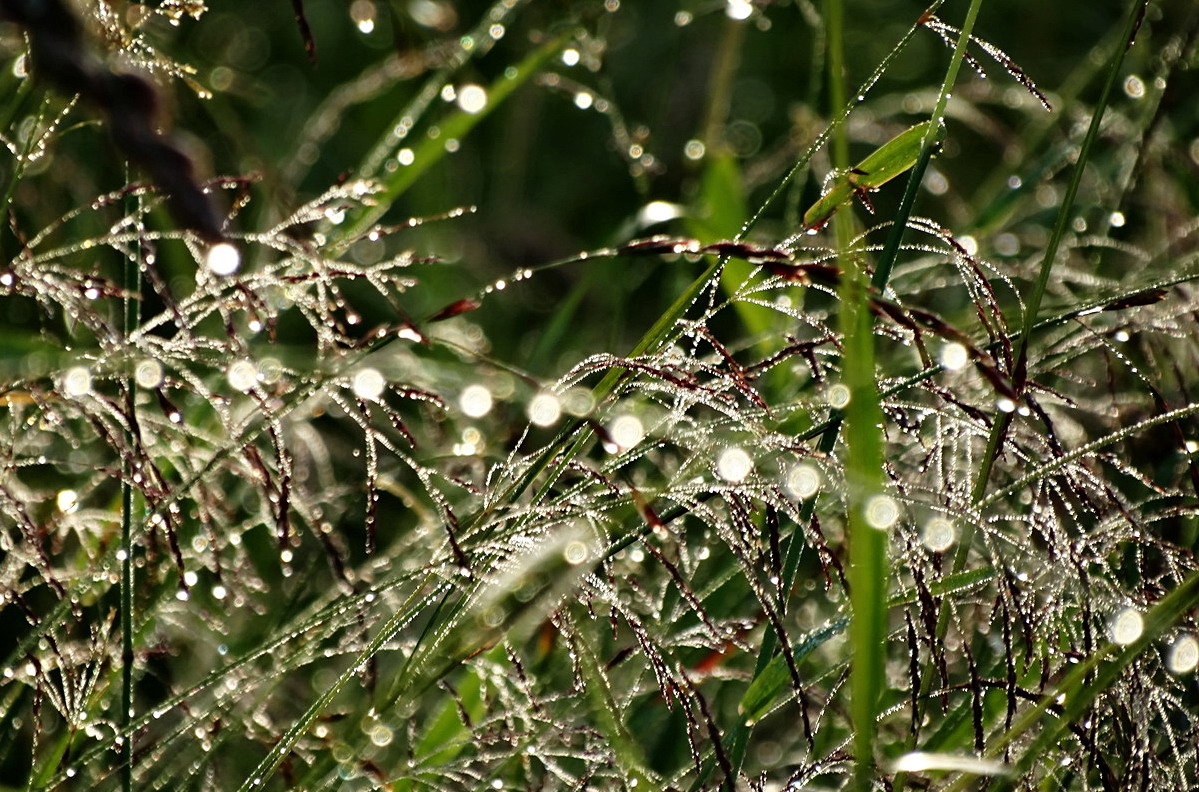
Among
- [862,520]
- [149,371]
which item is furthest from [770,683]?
[149,371]

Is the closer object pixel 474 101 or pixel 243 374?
pixel 243 374

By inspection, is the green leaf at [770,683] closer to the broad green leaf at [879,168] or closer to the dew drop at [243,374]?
the broad green leaf at [879,168]

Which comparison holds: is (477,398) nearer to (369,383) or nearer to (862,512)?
(369,383)

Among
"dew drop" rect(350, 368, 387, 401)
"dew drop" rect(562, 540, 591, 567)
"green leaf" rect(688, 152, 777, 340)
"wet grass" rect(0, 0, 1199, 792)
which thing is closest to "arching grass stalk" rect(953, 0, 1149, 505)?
"wet grass" rect(0, 0, 1199, 792)

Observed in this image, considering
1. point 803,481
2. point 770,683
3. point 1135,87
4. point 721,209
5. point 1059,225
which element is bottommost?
point 770,683

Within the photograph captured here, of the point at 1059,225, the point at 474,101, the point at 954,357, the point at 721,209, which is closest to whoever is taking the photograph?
the point at 954,357

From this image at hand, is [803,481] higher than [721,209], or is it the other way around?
[721,209]

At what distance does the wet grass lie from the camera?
0.87 meters

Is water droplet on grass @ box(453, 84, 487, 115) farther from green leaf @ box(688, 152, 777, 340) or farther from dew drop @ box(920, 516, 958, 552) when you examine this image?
dew drop @ box(920, 516, 958, 552)

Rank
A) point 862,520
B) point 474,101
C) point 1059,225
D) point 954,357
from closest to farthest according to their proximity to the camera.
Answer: point 862,520 → point 954,357 → point 1059,225 → point 474,101

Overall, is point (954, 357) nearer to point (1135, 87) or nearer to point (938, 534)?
point (938, 534)

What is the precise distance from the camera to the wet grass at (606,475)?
872mm

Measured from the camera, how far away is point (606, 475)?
1044 millimetres

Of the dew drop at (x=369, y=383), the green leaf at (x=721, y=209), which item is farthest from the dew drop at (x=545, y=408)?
the green leaf at (x=721, y=209)
